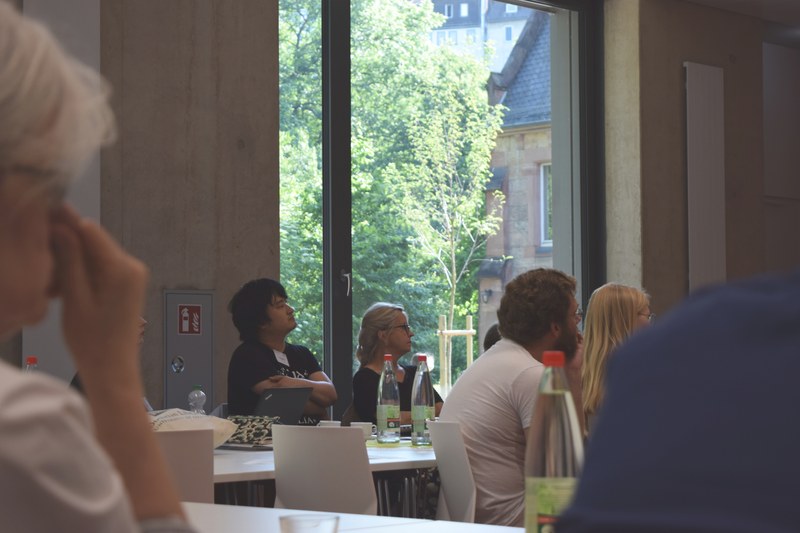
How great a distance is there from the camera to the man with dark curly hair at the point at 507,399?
393 centimetres

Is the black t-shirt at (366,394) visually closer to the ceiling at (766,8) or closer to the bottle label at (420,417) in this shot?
the bottle label at (420,417)

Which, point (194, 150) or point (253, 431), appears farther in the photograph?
point (194, 150)

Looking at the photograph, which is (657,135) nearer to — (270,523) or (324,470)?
(324,470)

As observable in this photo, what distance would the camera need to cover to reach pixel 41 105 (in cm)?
86

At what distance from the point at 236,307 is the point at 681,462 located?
5.62 metres

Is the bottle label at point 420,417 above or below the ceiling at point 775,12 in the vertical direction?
below

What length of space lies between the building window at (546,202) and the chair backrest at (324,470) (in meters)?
5.44

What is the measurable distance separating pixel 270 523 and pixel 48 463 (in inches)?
60.5

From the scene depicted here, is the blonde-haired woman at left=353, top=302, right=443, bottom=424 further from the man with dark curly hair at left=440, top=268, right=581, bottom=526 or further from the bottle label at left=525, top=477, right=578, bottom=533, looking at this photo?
the bottle label at left=525, top=477, right=578, bottom=533

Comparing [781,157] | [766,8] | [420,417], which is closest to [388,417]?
[420,417]

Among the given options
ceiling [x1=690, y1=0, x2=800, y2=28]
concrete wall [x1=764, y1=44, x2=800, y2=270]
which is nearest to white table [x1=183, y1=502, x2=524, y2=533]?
ceiling [x1=690, y1=0, x2=800, y2=28]

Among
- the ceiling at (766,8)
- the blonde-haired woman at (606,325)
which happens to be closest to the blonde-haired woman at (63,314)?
the blonde-haired woman at (606,325)

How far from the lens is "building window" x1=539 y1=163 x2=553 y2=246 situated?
9.00m

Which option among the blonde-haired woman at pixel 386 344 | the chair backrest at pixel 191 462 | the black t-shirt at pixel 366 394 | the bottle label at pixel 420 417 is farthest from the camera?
the blonde-haired woman at pixel 386 344
